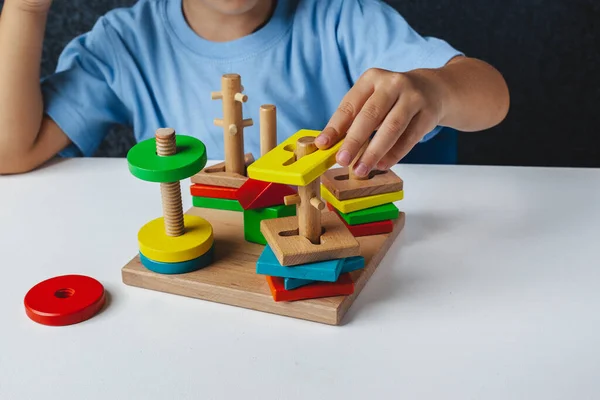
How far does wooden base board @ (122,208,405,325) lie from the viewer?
546 millimetres

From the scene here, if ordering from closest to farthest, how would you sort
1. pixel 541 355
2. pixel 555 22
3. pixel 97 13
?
pixel 541 355, pixel 555 22, pixel 97 13

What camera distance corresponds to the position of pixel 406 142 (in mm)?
655

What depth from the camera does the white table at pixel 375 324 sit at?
0.47 metres

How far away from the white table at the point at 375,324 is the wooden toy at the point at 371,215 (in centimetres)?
3

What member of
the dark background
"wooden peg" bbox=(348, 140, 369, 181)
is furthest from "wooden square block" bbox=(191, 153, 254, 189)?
the dark background

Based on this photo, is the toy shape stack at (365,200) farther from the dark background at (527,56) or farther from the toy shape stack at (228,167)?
the dark background at (527,56)

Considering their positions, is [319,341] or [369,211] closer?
[319,341]

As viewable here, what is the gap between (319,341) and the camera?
1.71ft

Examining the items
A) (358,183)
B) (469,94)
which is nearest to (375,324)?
(358,183)

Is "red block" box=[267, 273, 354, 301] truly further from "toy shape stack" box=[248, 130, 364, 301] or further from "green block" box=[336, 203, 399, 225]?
"green block" box=[336, 203, 399, 225]

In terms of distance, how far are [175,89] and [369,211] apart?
50 cm

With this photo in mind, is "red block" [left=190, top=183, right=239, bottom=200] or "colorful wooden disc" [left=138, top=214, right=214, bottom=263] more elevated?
"red block" [left=190, top=183, right=239, bottom=200]

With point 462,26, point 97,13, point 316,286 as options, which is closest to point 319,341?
point 316,286

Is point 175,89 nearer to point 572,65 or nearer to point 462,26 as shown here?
point 462,26
